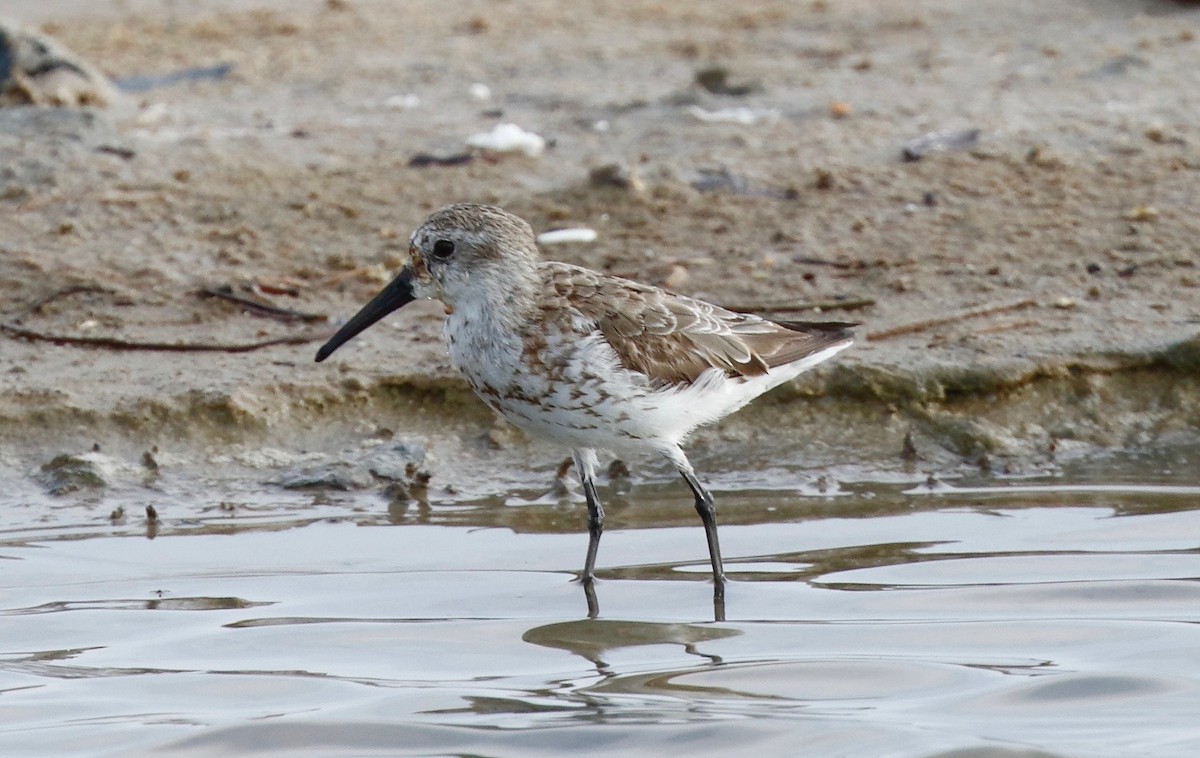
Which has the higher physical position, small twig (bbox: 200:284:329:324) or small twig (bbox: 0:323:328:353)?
small twig (bbox: 200:284:329:324)

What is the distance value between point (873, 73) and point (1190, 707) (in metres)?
7.73

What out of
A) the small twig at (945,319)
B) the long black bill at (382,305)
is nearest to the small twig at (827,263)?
the small twig at (945,319)

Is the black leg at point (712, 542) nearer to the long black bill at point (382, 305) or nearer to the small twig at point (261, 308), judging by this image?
the long black bill at point (382, 305)

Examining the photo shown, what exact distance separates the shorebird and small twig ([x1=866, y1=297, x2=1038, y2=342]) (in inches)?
58.6

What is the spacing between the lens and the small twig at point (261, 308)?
902 centimetres

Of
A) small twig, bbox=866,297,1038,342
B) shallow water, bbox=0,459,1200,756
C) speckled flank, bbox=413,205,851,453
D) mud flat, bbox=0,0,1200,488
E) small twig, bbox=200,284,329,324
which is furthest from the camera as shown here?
small twig, bbox=200,284,329,324

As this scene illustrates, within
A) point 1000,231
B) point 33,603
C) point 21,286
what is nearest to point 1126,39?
point 1000,231

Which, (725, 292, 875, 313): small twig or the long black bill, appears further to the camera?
(725, 292, 875, 313): small twig

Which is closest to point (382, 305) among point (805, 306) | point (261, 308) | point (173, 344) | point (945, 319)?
point (173, 344)

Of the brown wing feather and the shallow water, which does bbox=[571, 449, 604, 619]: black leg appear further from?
the brown wing feather

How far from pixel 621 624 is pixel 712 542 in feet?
1.82

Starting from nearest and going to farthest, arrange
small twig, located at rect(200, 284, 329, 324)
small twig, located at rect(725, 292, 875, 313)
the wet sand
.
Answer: the wet sand, small twig, located at rect(725, 292, 875, 313), small twig, located at rect(200, 284, 329, 324)

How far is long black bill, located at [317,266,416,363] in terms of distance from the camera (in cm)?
718

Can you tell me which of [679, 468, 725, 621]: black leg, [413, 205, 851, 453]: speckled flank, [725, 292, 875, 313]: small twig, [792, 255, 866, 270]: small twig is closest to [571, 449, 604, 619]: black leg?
[413, 205, 851, 453]: speckled flank
